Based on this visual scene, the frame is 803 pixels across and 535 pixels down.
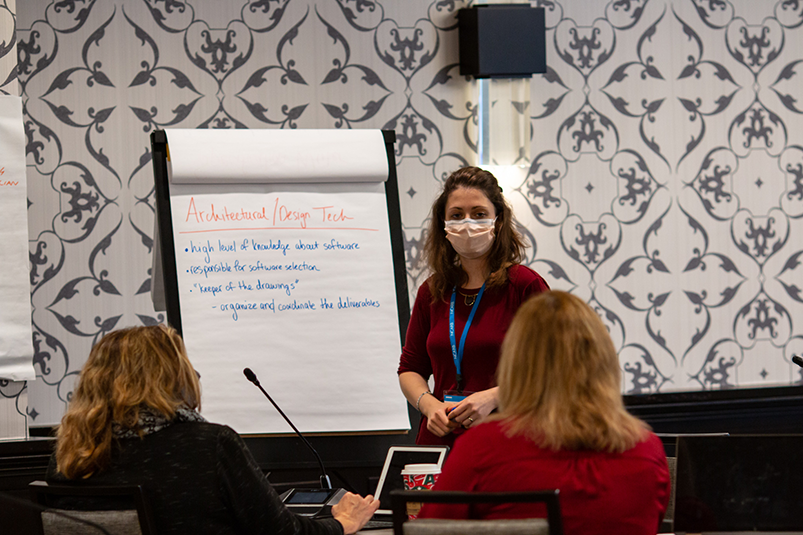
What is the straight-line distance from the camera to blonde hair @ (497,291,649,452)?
1146mm

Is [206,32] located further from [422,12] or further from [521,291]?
[521,291]

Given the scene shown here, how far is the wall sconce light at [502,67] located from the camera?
2.99m

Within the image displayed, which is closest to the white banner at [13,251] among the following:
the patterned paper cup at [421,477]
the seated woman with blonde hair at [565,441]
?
the patterned paper cup at [421,477]

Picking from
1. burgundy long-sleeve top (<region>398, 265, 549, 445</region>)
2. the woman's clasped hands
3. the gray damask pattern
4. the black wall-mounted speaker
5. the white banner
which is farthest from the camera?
the gray damask pattern

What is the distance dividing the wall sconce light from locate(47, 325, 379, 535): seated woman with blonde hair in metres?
1.97

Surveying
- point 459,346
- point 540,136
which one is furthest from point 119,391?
point 540,136

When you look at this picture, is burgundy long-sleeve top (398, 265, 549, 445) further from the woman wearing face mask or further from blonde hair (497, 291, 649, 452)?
blonde hair (497, 291, 649, 452)

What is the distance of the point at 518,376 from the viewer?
121 cm

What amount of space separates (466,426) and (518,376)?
2.13 ft

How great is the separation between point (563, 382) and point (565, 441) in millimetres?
93

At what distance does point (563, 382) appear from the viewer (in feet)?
3.86

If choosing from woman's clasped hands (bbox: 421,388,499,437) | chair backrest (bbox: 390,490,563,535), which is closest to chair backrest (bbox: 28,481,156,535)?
chair backrest (bbox: 390,490,563,535)

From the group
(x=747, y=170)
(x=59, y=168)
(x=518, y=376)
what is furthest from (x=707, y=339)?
(x=59, y=168)

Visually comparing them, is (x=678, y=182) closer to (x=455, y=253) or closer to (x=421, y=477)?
(x=455, y=253)
